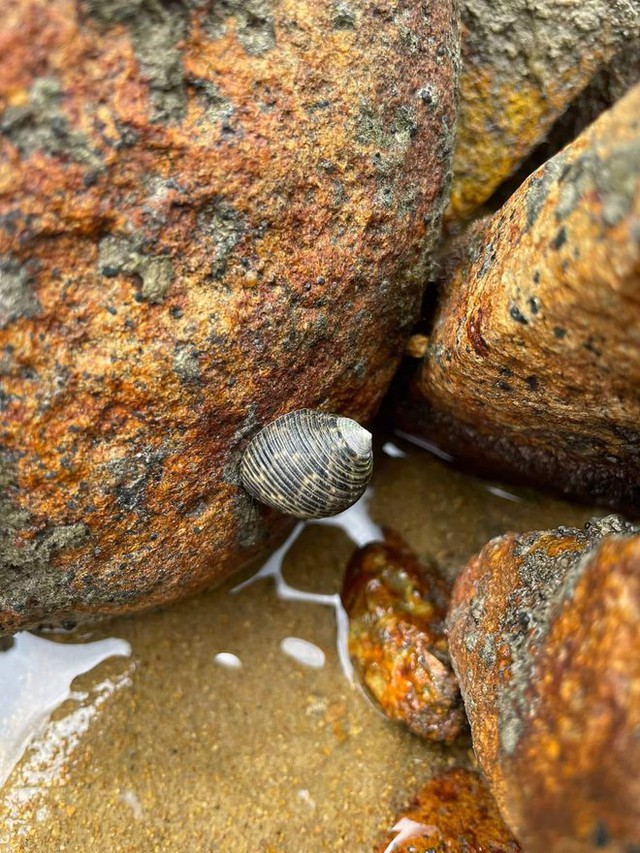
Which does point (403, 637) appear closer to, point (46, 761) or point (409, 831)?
point (409, 831)

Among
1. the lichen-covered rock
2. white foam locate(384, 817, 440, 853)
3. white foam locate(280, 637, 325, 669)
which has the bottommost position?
white foam locate(384, 817, 440, 853)

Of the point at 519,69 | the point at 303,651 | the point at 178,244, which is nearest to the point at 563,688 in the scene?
the point at 303,651

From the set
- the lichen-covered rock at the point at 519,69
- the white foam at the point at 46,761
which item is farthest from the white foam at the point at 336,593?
the lichen-covered rock at the point at 519,69

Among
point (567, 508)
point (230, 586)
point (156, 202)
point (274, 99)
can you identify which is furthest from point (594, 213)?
point (230, 586)

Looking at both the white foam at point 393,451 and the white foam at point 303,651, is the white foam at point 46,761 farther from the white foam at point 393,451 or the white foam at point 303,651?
the white foam at point 393,451

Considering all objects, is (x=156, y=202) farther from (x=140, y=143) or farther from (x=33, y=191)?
(x=33, y=191)

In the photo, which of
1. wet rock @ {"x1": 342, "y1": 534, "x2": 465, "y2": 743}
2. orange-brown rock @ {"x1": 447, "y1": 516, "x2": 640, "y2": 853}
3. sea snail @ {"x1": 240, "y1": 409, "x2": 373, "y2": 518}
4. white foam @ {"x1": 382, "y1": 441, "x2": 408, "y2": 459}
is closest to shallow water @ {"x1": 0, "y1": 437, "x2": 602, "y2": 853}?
wet rock @ {"x1": 342, "y1": 534, "x2": 465, "y2": 743}

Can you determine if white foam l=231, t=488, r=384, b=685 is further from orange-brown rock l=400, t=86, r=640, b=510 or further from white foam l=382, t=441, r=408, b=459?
orange-brown rock l=400, t=86, r=640, b=510
